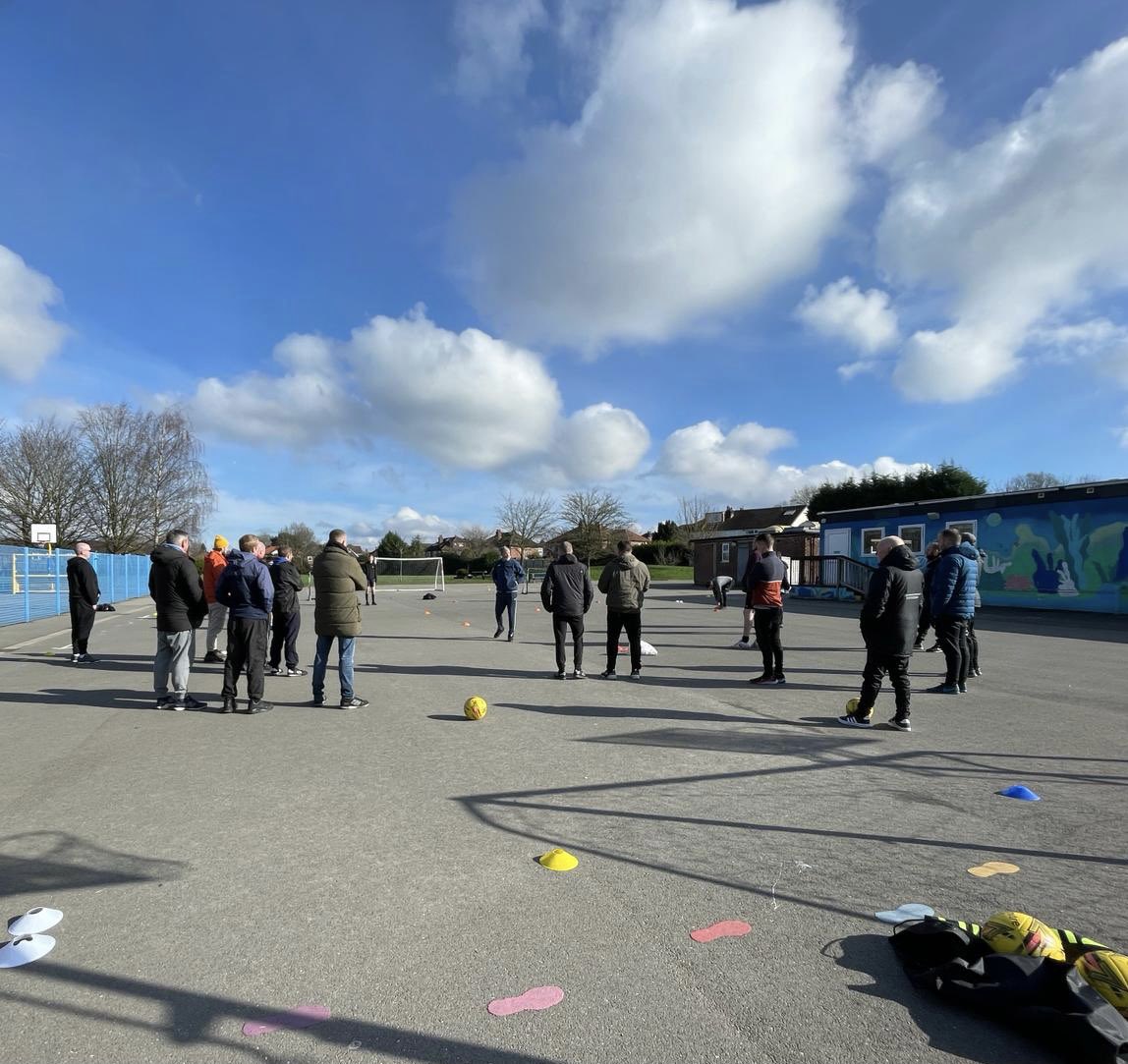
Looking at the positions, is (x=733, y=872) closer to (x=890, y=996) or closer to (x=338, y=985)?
(x=890, y=996)

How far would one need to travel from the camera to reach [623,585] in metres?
9.19

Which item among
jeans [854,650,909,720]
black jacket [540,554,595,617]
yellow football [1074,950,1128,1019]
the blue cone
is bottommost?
the blue cone

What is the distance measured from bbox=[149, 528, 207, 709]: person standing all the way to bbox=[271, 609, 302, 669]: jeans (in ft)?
5.91

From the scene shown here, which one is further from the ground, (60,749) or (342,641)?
(342,641)

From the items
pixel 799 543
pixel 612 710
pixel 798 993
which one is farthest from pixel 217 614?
pixel 799 543

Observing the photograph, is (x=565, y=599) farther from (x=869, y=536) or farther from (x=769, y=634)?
(x=869, y=536)

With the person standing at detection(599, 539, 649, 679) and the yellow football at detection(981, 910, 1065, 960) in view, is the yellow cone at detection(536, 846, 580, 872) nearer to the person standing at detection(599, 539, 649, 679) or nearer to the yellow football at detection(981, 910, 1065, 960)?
the yellow football at detection(981, 910, 1065, 960)

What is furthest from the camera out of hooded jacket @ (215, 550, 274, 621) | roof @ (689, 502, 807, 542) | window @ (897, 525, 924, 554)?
roof @ (689, 502, 807, 542)

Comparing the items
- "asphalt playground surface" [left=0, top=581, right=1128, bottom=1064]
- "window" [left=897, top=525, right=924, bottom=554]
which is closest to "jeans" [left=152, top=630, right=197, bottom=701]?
"asphalt playground surface" [left=0, top=581, right=1128, bottom=1064]

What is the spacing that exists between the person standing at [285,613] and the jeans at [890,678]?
705cm

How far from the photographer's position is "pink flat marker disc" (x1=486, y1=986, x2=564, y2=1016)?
2480 mm

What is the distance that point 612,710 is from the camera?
746cm

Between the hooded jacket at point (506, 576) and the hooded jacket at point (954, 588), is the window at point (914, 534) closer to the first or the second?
the hooded jacket at point (506, 576)

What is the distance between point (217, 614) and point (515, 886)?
30.2 ft
